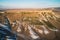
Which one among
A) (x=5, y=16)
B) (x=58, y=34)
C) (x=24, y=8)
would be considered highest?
(x=24, y=8)

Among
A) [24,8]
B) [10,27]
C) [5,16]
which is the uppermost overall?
[24,8]

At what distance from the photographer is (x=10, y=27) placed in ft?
5.90

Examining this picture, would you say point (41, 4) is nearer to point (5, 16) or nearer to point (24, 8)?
point (24, 8)

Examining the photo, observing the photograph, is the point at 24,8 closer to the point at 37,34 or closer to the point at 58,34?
the point at 37,34

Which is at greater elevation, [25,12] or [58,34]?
[25,12]

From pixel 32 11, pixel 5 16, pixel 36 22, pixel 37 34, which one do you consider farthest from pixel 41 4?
pixel 5 16

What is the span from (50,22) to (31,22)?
290 mm

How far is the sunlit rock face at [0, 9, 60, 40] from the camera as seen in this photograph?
179cm

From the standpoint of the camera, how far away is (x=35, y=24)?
5.98 ft

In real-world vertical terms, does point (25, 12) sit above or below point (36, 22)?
above

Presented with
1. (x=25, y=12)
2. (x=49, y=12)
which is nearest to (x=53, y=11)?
(x=49, y=12)

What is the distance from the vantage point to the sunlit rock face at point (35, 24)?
1785 millimetres

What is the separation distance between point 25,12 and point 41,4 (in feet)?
0.91

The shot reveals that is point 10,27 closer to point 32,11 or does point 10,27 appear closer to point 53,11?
point 32,11
